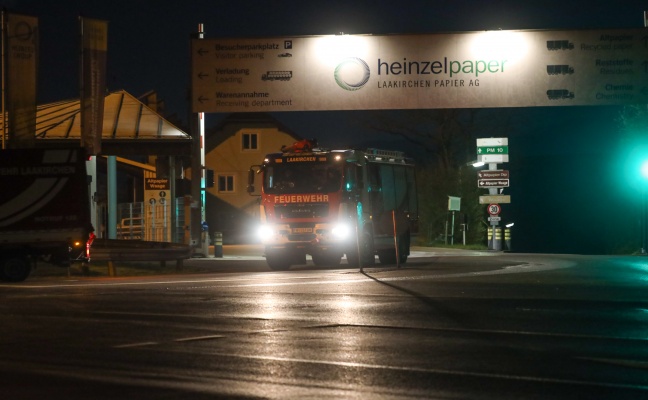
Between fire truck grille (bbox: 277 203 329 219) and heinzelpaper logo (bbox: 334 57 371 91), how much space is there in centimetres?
965

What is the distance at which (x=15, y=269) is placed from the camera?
24031 millimetres

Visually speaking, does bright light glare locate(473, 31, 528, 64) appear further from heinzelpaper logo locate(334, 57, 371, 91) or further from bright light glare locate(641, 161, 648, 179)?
bright light glare locate(641, 161, 648, 179)

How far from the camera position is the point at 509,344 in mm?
11102

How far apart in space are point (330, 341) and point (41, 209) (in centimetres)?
1432

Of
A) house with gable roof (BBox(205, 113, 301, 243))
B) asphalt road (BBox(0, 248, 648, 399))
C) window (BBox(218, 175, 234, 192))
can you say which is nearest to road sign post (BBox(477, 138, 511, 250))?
asphalt road (BBox(0, 248, 648, 399))

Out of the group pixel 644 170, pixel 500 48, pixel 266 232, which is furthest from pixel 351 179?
pixel 644 170

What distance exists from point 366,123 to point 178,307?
45210 mm

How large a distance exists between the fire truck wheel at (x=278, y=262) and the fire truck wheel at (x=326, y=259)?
0.79 metres

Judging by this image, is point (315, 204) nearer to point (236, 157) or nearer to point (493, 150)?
point (493, 150)

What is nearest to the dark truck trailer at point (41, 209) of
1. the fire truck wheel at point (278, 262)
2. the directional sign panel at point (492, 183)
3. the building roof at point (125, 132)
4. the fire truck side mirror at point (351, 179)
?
the fire truck wheel at point (278, 262)

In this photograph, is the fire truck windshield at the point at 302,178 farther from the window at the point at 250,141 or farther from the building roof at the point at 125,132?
the window at the point at 250,141

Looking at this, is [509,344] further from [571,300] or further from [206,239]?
[206,239]

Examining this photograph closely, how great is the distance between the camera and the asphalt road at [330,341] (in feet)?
28.2

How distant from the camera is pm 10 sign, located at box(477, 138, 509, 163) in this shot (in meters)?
48.1
